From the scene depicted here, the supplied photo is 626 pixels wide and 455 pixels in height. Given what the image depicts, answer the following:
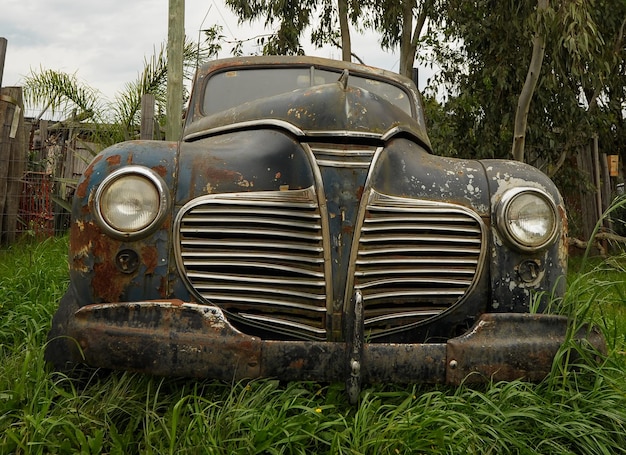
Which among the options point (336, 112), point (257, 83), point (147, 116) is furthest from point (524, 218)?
point (147, 116)

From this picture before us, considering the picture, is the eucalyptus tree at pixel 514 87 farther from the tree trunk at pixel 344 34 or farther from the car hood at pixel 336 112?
the car hood at pixel 336 112

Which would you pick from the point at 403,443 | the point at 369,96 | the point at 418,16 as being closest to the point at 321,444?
the point at 403,443

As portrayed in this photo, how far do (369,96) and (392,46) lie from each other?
10.4m

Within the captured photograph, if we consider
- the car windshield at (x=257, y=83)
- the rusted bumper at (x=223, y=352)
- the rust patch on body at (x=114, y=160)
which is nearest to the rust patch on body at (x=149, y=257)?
the rusted bumper at (x=223, y=352)

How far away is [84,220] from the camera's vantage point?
241cm

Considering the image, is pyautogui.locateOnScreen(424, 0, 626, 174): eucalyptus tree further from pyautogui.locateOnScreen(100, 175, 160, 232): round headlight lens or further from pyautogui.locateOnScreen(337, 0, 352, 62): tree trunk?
pyautogui.locateOnScreen(100, 175, 160, 232): round headlight lens

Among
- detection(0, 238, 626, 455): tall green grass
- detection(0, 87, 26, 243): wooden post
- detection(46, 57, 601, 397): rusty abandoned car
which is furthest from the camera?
detection(0, 87, 26, 243): wooden post

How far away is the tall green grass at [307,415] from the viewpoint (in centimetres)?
209

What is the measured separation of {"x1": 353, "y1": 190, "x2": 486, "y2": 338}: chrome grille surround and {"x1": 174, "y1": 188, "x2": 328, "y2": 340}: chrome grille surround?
181mm

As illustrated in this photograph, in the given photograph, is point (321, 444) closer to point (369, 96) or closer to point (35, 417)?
point (35, 417)

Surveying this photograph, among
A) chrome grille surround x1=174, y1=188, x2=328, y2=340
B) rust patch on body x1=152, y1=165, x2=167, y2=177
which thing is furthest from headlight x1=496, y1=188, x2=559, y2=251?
rust patch on body x1=152, y1=165, x2=167, y2=177

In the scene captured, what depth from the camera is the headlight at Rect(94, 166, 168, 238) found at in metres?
2.39

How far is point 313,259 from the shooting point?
2.38 m

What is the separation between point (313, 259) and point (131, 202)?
2.32ft
